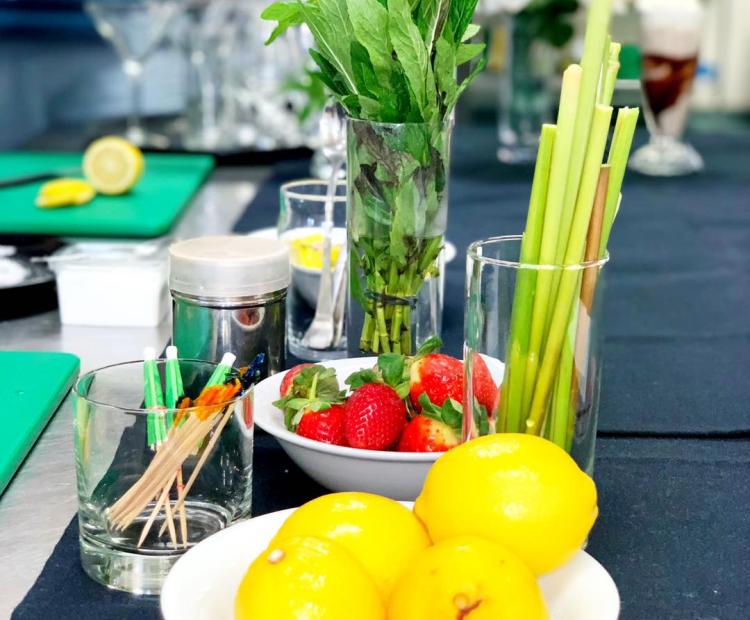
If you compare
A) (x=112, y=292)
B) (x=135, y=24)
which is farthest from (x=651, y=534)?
(x=135, y=24)

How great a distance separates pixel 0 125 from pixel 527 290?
326cm

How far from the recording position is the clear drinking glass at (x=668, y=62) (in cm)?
187

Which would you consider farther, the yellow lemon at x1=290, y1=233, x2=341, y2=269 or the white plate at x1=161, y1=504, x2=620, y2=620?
the yellow lemon at x1=290, y1=233, x2=341, y2=269

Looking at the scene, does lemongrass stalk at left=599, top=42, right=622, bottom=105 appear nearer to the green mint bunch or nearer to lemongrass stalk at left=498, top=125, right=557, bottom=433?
lemongrass stalk at left=498, top=125, right=557, bottom=433

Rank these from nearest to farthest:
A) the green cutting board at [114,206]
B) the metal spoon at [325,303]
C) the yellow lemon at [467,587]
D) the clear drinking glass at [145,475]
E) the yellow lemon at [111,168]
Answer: the yellow lemon at [467,587], the clear drinking glass at [145,475], the metal spoon at [325,303], the green cutting board at [114,206], the yellow lemon at [111,168]

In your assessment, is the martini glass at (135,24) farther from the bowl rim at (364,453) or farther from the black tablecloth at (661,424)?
the bowl rim at (364,453)

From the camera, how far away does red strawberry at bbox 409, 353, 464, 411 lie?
0.70 metres

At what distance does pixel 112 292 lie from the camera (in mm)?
1062

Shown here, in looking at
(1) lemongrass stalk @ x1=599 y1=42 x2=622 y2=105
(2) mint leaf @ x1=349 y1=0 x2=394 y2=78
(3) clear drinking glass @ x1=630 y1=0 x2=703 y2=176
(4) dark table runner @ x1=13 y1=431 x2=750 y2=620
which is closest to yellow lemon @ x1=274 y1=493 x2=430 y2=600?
(4) dark table runner @ x1=13 y1=431 x2=750 y2=620

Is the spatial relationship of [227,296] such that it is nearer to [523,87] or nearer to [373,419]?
[373,419]

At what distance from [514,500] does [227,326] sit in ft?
1.19

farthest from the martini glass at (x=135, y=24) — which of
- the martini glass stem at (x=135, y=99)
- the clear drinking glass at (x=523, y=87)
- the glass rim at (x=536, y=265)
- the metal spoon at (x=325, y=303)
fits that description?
the glass rim at (x=536, y=265)

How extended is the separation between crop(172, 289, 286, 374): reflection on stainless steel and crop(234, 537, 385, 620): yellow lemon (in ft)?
1.21

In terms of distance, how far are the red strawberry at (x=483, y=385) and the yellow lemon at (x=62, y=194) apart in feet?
3.29
